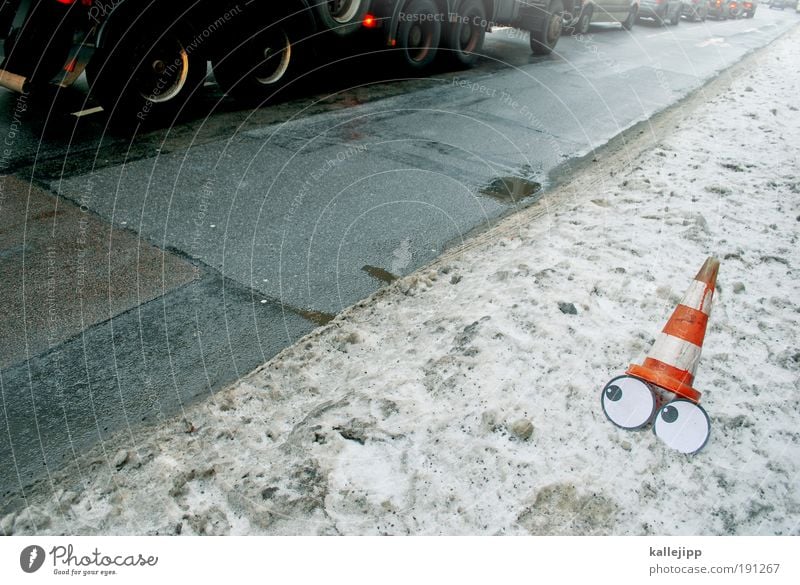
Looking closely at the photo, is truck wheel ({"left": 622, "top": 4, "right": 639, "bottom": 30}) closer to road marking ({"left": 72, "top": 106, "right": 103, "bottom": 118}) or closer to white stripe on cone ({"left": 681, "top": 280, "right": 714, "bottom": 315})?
road marking ({"left": 72, "top": 106, "right": 103, "bottom": 118})

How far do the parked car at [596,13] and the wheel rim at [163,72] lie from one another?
31.6 feet

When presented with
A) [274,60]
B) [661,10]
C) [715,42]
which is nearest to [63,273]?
[274,60]

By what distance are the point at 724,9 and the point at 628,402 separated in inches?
1428

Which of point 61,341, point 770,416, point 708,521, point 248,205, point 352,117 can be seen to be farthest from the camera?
point 352,117

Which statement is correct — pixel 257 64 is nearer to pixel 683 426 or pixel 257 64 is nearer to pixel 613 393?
pixel 613 393

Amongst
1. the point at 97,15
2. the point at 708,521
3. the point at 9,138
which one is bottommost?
the point at 708,521

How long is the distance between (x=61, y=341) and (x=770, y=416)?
3429 mm

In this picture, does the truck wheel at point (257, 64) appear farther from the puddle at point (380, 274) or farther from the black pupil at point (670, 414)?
the black pupil at point (670, 414)

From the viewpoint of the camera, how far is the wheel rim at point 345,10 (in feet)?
25.9

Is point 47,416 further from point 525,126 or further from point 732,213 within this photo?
point 525,126

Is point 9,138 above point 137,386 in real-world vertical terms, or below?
above

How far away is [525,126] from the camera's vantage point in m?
7.66

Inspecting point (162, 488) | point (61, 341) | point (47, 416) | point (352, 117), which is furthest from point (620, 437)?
point (352, 117)

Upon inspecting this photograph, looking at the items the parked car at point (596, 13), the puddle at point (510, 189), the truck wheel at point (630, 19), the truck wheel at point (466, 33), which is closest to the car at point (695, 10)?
the truck wheel at point (630, 19)
